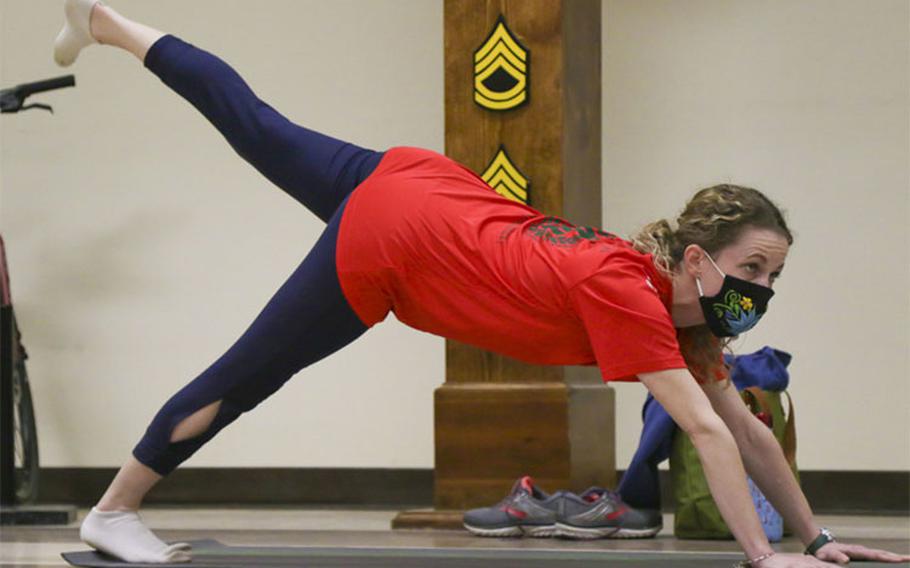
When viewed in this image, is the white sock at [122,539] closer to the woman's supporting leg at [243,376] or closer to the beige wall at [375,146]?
the woman's supporting leg at [243,376]

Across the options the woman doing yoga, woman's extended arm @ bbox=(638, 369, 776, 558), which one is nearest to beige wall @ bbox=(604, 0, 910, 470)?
the woman doing yoga

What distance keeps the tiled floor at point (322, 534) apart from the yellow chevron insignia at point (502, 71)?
1.25 m

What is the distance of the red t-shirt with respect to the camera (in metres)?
2.36

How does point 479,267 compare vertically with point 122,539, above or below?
above

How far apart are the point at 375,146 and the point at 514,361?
118 cm

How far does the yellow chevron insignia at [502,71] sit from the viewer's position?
3969 millimetres

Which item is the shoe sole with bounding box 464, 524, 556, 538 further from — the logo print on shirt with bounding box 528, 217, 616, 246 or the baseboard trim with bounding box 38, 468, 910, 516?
the logo print on shirt with bounding box 528, 217, 616, 246

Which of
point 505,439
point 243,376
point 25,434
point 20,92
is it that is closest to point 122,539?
point 243,376

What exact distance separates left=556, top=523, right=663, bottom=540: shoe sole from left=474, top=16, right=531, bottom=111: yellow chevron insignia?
1234mm

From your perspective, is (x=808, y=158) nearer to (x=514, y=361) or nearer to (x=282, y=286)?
(x=514, y=361)

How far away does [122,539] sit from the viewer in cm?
271

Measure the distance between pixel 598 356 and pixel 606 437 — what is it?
191 centimetres

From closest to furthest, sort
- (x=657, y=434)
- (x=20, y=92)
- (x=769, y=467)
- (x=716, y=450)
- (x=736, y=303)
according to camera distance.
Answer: (x=716, y=450)
(x=736, y=303)
(x=769, y=467)
(x=657, y=434)
(x=20, y=92)

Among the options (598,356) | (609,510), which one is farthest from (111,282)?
(598,356)
